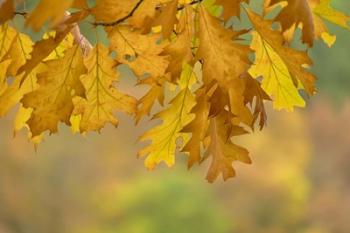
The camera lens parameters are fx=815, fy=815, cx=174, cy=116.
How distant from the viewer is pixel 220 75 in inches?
18.7

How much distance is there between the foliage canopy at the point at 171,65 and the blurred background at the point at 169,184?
2.49 metres

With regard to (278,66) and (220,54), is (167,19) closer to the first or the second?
(220,54)

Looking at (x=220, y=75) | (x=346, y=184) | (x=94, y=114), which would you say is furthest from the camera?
(x=346, y=184)

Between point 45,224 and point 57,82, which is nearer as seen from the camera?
point 57,82

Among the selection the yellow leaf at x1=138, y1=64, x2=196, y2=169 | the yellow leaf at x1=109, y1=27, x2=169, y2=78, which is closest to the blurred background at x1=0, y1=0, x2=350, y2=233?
the yellow leaf at x1=138, y1=64, x2=196, y2=169

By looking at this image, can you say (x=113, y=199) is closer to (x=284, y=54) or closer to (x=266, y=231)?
(x=266, y=231)

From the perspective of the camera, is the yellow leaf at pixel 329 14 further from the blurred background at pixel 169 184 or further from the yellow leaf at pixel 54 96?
the blurred background at pixel 169 184

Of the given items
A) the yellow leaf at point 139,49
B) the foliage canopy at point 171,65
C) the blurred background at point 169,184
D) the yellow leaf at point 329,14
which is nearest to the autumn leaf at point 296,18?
the foliage canopy at point 171,65

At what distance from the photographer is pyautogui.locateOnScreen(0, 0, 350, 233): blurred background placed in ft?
10.7

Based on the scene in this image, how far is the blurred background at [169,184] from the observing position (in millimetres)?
3258

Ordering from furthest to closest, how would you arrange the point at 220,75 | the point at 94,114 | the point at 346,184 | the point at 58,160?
the point at 346,184, the point at 58,160, the point at 94,114, the point at 220,75

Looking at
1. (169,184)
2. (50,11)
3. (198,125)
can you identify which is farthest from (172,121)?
(169,184)

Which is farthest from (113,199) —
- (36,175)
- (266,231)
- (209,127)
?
(209,127)

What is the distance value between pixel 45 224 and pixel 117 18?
2.90 meters
